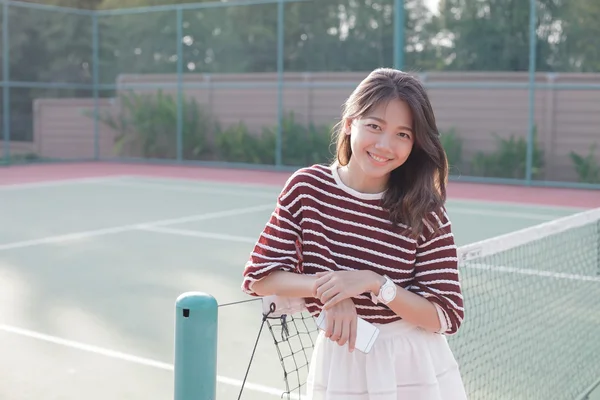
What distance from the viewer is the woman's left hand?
1.80 meters

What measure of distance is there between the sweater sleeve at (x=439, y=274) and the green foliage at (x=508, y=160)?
12.9 m

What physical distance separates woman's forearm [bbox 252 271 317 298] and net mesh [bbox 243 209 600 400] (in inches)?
34.8

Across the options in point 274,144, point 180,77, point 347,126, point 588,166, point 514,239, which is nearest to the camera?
point 347,126

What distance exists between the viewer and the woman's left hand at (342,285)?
1.80 m

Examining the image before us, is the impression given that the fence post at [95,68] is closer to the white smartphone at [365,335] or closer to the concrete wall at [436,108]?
the concrete wall at [436,108]

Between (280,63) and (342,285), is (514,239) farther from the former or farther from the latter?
(280,63)

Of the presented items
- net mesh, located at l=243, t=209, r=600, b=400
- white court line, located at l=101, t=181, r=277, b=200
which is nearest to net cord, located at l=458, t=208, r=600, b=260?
net mesh, located at l=243, t=209, r=600, b=400

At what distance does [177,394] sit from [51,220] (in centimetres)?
865

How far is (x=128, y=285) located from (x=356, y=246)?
4.73 metres

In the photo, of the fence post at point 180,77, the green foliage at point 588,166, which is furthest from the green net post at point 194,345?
the fence post at point 180,77

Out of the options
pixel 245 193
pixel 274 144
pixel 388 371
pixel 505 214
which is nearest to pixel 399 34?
pixel 274 144

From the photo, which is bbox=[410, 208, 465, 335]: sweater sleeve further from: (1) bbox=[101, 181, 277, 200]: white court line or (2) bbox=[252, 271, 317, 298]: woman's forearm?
(1) bbox=[101, 181, 277, 200]: white court line

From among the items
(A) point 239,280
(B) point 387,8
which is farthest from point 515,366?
(B) point 387,8

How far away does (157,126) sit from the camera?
61.2ft
